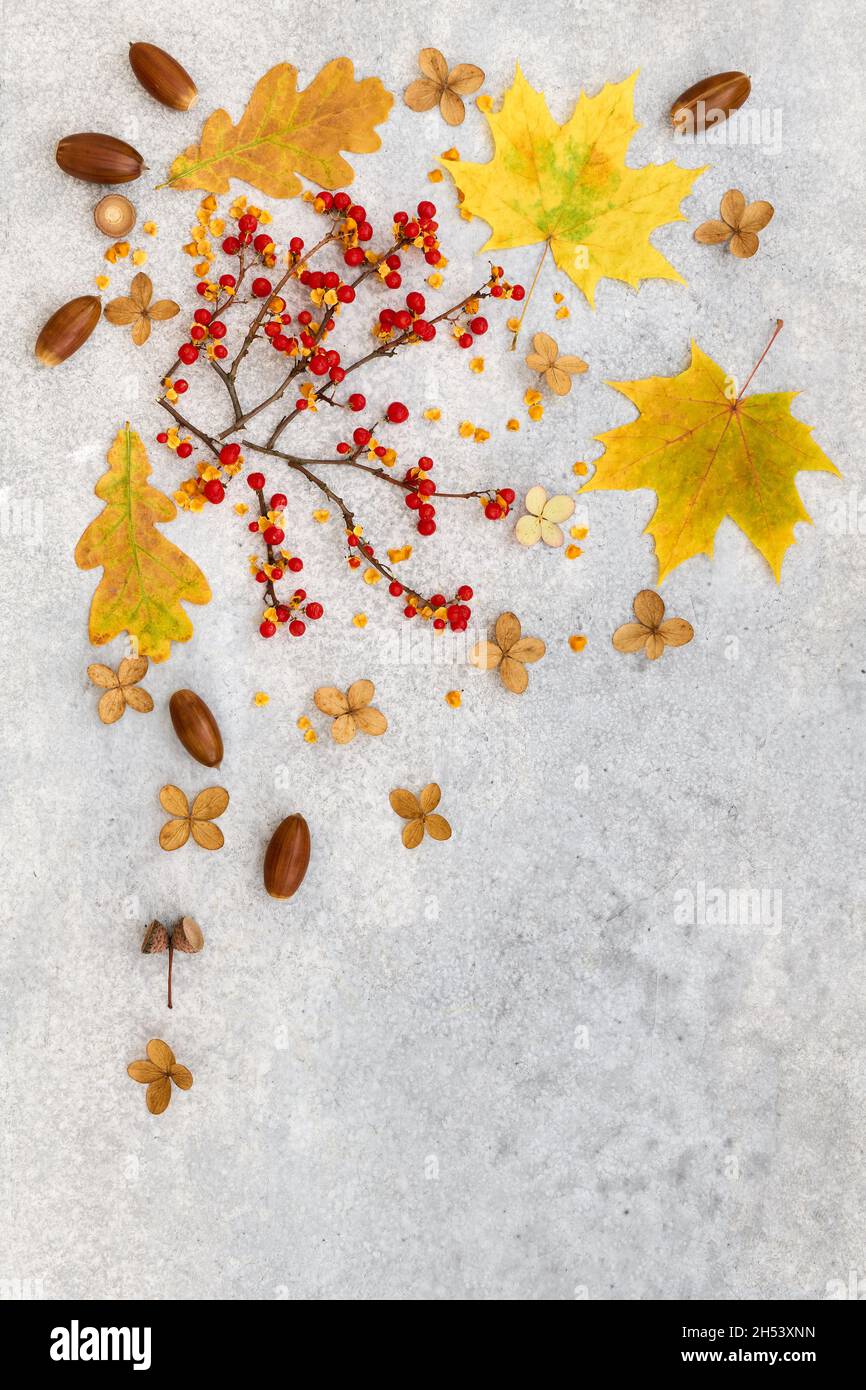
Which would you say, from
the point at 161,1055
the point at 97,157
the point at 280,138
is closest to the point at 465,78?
the point at 280,138

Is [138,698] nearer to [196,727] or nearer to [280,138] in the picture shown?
[196,727]

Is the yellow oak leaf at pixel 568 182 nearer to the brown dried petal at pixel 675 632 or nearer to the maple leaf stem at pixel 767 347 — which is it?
the maple leaf stem at pixel 767 347

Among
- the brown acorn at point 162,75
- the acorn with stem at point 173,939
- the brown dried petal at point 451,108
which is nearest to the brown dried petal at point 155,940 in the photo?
the acorn with stem at point 173,939

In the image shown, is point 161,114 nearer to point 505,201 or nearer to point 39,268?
point 39,268

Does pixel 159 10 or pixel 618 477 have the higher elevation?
pixel 159 10

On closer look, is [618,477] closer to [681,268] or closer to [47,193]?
[681,268]
